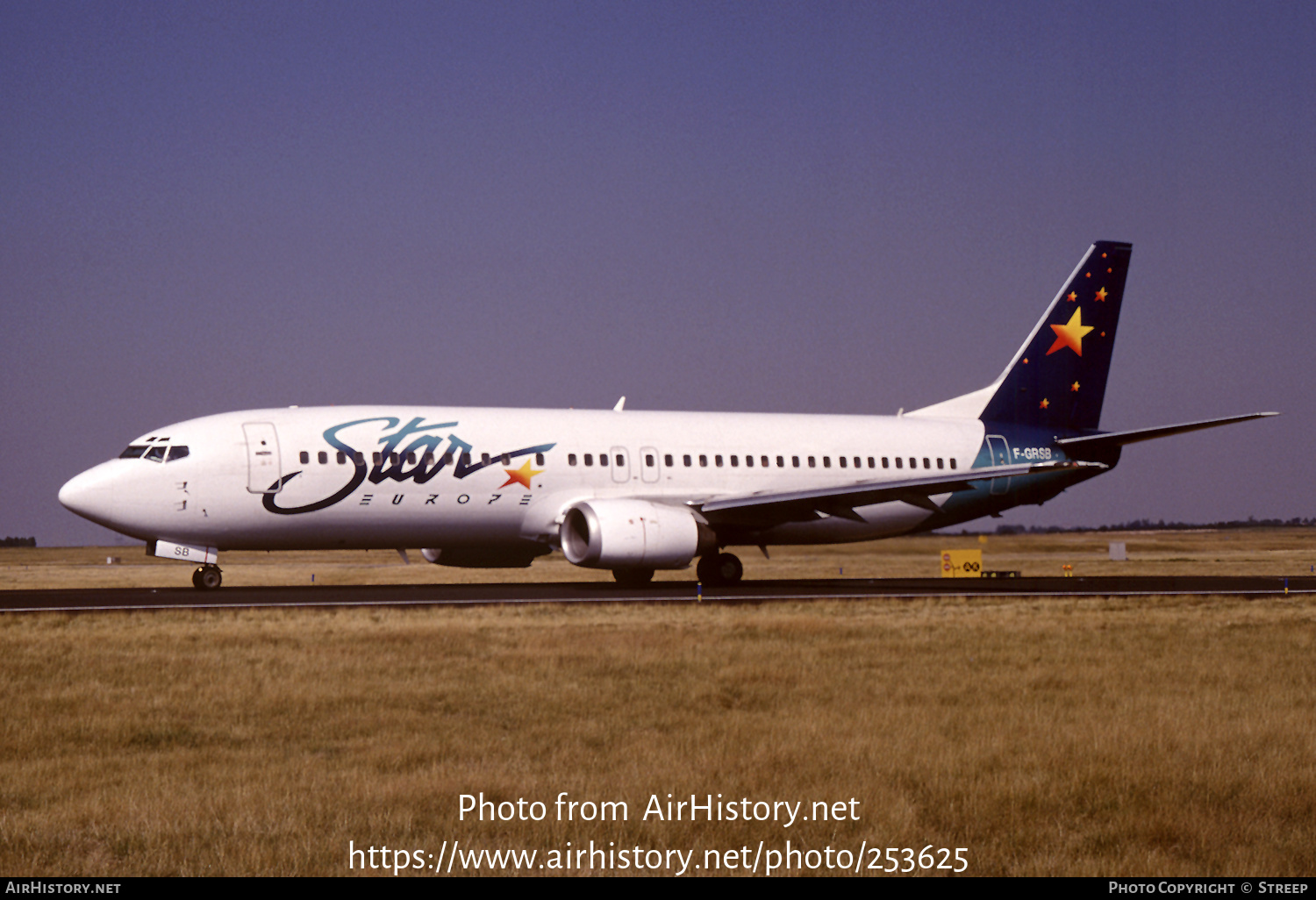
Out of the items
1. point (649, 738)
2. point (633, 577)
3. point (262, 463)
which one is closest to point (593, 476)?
point (633, 577)

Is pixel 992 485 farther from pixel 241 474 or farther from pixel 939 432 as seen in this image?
pixel 241 474

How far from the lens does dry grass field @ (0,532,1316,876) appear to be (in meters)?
7.80

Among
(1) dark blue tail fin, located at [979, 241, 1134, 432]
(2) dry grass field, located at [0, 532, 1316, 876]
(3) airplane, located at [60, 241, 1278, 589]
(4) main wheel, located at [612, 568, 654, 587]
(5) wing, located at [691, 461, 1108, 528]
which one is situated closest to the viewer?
(2) dry grass field, located at [0, 532, 1316, 876]

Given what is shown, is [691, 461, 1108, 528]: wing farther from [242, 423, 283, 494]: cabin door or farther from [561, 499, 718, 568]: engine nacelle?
[242, 423, 283, 494]: cabin door

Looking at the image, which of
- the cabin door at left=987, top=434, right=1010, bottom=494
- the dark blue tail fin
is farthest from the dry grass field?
the dark blue tail fin

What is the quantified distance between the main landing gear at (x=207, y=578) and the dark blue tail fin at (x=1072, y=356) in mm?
20755

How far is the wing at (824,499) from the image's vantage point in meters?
28.9

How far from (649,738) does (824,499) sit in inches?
738

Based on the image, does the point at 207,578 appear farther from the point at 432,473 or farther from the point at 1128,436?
the point at 1128,436

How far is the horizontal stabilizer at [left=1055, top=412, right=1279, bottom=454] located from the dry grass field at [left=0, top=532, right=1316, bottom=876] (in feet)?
36.3

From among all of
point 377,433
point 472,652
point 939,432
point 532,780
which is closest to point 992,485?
point 939,432

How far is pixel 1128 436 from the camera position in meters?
32.8

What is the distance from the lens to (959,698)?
42.6ft
